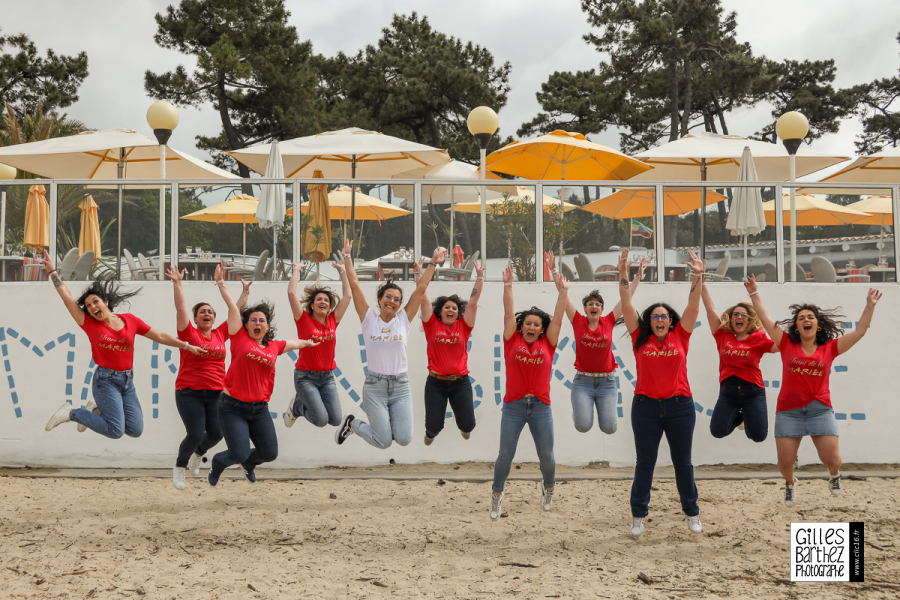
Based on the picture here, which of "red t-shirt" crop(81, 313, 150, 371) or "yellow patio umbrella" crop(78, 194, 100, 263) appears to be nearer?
"red t-shirt" crop(81, 313, 150, 371)

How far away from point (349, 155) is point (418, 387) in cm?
481

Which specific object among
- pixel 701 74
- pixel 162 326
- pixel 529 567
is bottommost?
A: pixel 529 567

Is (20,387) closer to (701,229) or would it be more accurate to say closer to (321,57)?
(701,229)

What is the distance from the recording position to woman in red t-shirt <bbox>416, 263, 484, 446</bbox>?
933 cm

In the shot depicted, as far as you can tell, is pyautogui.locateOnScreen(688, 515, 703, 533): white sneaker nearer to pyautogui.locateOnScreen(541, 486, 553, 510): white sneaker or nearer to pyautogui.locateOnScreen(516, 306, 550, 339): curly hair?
pyautogui.locateOnScreen(541, 486, 553, 510): white sneaker

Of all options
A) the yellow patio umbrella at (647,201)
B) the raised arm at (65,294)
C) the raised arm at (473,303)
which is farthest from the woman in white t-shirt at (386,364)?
the yellow patio umbrella at (647,201)

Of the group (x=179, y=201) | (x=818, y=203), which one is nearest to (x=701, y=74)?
(x=818, y=203)

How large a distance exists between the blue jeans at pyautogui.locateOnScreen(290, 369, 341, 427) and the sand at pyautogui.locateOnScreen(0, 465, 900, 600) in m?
1.01

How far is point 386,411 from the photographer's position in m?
8.92

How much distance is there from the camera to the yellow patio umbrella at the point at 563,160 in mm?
14039

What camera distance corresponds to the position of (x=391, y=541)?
28.4ft

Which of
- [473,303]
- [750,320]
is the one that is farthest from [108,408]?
[750,320]

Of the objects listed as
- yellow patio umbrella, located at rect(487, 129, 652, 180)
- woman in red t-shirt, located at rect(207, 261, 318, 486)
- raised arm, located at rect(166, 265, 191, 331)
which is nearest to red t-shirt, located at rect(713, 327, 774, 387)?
woman in red t-shirt, located at rect(207, 261, 318, 486)

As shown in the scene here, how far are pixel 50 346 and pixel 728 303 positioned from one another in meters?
8.86
